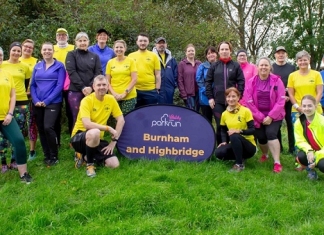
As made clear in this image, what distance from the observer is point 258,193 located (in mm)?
4688

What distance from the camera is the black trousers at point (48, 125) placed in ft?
18.7

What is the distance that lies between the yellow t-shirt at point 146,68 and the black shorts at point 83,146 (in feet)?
4.83

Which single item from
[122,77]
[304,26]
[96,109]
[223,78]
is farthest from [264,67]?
[304,26]

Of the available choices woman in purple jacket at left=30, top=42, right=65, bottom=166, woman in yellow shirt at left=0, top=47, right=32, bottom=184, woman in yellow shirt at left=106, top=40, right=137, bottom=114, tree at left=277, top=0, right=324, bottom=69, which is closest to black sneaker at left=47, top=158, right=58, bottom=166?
woman in purple jacket at left=30, top=42, right=65, bottom=166

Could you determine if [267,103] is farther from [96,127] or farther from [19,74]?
[19,74]

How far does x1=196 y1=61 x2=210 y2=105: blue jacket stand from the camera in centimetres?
673

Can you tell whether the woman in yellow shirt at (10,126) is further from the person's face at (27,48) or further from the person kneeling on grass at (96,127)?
the person's face at (27,48)

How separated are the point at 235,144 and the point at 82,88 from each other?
251cm

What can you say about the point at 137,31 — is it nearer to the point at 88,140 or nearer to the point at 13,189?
the point at 88,140

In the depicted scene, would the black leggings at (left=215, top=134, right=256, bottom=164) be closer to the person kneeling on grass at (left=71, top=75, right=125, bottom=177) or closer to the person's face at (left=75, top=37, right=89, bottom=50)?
the person kneeling on grass at (left=71, top=75, right=125, bottom=177)

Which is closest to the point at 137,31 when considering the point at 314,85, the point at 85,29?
Result: the point at 85,29

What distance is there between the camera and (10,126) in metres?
5.07

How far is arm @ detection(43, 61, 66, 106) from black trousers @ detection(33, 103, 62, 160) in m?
0.10

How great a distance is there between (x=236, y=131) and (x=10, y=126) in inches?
Result: 126
